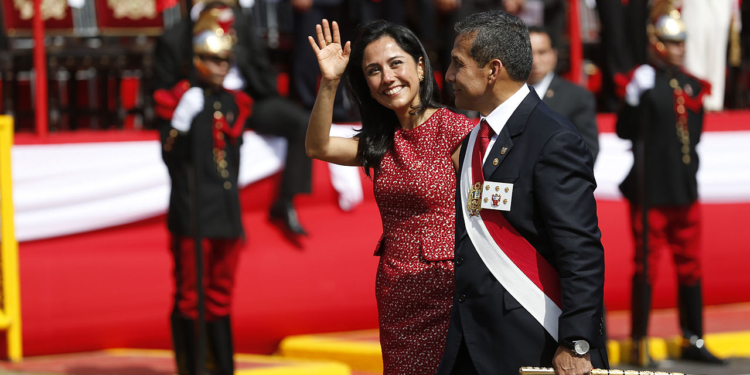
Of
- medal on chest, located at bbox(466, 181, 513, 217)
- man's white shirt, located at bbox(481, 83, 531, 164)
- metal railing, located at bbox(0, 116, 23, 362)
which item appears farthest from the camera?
metal railing, located at bbox(0, 116, 23, 362)

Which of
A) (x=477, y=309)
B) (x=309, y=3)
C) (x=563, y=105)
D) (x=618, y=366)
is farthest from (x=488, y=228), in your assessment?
(x=309, y=3)

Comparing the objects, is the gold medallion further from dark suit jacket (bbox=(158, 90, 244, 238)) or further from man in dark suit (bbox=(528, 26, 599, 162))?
dark suit jacket (bbox=(158, 90, 244, 238))

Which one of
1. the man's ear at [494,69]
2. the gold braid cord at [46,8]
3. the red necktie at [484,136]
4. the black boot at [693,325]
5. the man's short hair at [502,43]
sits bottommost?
the black boot at [693,325]

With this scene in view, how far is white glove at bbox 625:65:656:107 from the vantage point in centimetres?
661

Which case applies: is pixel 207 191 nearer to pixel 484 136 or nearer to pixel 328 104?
pixel 328 104

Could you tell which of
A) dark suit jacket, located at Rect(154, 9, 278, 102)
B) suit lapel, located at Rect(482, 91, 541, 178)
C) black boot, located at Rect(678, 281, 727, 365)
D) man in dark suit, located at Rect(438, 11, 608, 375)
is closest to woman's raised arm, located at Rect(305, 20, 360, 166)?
man in dark suit, located at Rect(438, 11, 608, 375)

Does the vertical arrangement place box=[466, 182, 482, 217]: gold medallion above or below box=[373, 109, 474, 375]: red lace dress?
above

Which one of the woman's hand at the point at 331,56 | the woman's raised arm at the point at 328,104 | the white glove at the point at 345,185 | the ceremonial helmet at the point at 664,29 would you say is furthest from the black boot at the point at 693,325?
the woman's hand at the point at 331,56

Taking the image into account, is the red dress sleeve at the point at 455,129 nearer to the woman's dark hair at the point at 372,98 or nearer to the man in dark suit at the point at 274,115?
the woman's dark hair at the point at 372,98

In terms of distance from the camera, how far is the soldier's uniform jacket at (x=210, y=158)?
581 centimetres

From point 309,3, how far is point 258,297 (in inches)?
80.4

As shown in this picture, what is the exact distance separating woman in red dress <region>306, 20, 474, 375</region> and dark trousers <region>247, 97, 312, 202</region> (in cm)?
314

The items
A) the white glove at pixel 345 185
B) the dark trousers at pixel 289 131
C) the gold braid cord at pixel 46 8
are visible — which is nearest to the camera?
the dark trousers at pixel 289 131

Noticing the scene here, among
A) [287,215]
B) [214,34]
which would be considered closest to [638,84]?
[287,215]
